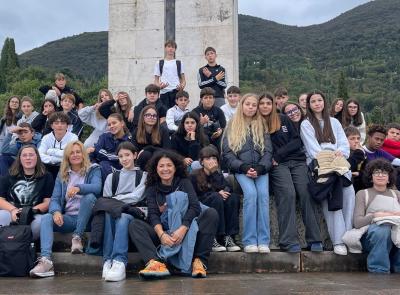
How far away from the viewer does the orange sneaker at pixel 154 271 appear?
18.1 feet

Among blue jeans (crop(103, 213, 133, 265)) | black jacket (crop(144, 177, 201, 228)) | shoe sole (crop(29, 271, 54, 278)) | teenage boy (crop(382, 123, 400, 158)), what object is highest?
teenage boy (crop(382, 123, 400, 158))

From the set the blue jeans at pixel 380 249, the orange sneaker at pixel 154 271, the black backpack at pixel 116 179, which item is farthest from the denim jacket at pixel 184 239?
the blue jeans at pixel 380 249

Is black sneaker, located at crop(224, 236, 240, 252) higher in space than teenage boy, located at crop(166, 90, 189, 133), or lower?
lower

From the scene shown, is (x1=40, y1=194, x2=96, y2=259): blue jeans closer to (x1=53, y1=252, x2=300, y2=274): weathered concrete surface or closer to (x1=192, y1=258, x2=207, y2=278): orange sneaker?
(x1=53, y1=252, x2=300, y2=274): weathered concrete surface

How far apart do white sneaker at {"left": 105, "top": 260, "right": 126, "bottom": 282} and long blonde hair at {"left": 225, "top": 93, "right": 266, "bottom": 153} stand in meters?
2.01

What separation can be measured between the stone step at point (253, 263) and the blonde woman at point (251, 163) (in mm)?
149

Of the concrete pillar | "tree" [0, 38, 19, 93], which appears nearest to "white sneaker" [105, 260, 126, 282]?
the concrete pillar

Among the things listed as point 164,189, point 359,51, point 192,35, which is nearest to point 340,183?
point 164,189

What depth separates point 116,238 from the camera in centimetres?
588

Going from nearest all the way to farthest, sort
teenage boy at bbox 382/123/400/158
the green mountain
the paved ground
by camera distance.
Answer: the paved ground
teenage boy at bbox 382/123/400/158
the green mountain

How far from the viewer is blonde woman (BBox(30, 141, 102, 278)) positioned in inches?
235

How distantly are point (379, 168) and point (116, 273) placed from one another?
10.8 ft

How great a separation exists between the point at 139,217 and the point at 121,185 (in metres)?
0.50

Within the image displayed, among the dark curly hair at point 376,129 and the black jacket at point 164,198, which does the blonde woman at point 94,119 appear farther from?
the dark curly hair at point 376,129
